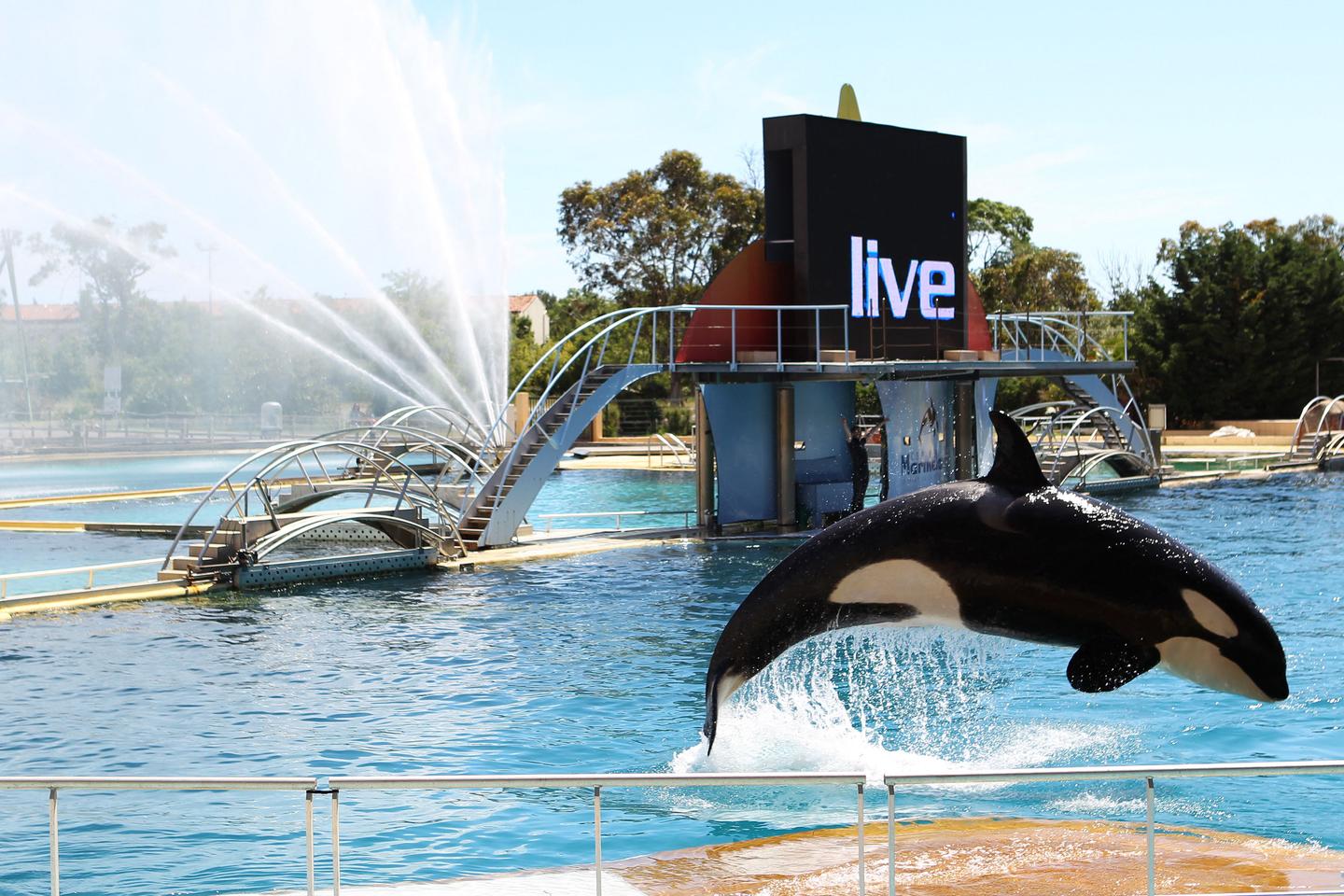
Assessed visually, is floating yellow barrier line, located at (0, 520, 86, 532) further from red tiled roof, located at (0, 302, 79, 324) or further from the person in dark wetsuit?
red tiled roof, located at (0, 302, 79, 324)

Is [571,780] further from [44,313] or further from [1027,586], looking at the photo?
[44,313]

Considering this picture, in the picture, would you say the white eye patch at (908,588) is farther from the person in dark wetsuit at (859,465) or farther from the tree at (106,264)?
the tree at (106,264)

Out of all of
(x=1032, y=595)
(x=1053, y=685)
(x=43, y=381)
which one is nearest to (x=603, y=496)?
(x=1053, y=685)

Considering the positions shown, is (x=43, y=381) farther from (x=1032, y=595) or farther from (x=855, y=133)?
(x=1032, y=595)

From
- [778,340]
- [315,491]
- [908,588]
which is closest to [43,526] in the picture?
[315,491]

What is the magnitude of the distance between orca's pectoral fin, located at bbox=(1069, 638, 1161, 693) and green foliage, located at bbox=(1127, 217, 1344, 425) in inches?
2364

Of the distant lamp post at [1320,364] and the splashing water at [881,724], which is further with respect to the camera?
the distant lamp post at [1320,364]

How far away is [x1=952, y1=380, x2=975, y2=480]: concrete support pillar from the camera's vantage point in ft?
104

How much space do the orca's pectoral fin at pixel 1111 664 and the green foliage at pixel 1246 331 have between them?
6004cm

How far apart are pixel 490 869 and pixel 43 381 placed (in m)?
66.2

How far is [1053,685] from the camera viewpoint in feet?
51.9

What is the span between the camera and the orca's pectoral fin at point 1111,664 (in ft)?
24.0

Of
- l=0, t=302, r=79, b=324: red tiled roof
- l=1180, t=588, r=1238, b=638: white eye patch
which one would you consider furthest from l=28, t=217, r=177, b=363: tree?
l=1180, t=588, r=1238, b=638: white eye patch

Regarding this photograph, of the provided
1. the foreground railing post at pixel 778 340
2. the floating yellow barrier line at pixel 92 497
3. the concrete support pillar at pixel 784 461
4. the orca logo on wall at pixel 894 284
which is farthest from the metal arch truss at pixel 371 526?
the floating yellow barrier line at pixel 92 497
